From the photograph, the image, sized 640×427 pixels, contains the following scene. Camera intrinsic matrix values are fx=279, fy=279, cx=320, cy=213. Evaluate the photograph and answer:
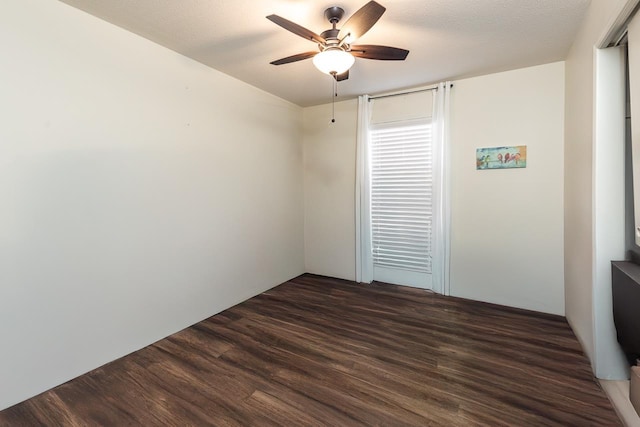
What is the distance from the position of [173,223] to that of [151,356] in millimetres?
1087

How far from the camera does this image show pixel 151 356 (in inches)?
86.8

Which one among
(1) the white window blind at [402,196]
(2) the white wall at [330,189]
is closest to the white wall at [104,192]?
(2) the white wall at [330,189]

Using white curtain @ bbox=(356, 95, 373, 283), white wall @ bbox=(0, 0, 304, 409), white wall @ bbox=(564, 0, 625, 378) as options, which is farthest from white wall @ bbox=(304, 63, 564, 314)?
white wall @ bbox=(0, 0, 304, 409)

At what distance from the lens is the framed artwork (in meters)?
2.89

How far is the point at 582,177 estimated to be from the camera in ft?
6.97

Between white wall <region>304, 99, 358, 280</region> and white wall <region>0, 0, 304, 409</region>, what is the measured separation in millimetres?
1202

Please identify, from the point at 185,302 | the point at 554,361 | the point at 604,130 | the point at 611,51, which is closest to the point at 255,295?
the point at 185,302

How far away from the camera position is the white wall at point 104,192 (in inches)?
66.6

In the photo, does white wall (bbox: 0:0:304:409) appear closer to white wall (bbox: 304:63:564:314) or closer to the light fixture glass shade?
the light fixture glass shade

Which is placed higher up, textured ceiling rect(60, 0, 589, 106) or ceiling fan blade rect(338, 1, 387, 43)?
textured ceiling rect(60, 0, 589, 106)

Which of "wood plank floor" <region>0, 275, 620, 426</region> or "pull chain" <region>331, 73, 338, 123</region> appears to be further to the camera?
"pull chain" <region>331, 73, 338, 123</region>

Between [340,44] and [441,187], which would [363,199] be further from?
[340,44]

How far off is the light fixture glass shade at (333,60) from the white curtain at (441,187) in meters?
1.77

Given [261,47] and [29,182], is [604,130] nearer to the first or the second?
[261,47]
